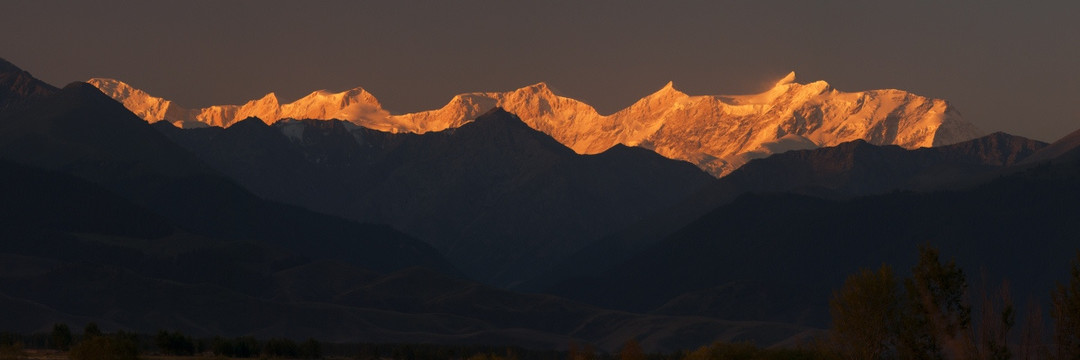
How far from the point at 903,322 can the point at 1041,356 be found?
45.4 ft

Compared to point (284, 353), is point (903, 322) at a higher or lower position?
lower

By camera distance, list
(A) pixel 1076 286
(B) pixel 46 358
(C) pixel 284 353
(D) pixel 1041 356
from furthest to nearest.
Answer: (C) pixel 284 353, (B) pixel 46 358, (D) pixel 1041 356, (A) pixel 1076 286

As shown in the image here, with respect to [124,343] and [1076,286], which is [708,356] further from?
[124,343]

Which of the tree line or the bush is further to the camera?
the bush

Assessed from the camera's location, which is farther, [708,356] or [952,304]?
[708,356]

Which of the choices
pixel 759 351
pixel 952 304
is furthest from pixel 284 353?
pixel 952 304

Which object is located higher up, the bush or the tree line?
the bush

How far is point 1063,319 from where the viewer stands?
115 meters

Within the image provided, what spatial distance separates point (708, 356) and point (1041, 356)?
960 inches

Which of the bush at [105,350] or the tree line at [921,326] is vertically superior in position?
the bush at [105,350]

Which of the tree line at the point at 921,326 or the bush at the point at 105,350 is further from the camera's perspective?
the bush at the point at 105,350

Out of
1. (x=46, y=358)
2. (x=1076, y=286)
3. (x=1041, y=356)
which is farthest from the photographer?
(x=46, y=358)

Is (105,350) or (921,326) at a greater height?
(105,350)

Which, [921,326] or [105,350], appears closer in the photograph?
[921,326]
